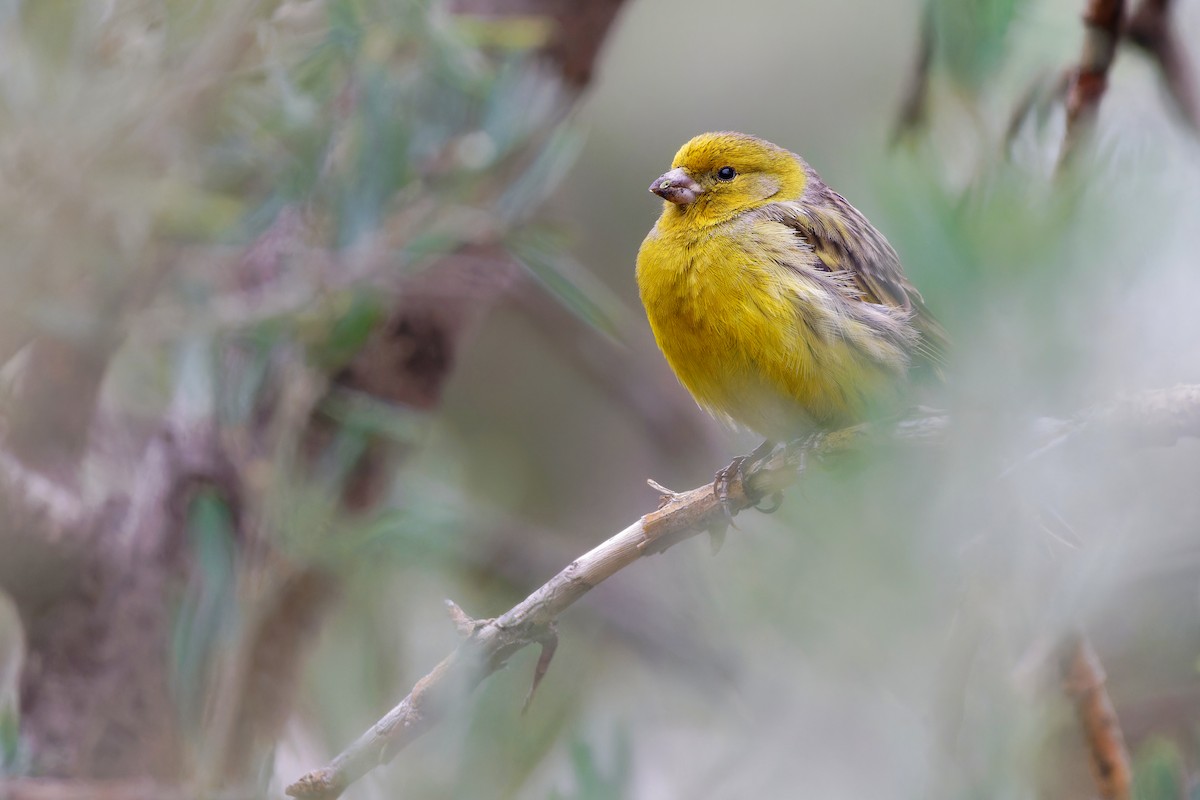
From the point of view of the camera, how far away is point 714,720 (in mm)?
3238

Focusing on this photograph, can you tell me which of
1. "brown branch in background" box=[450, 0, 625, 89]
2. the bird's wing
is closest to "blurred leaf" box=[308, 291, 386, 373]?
the bird's wing

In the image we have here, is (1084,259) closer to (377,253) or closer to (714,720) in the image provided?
(377,253)

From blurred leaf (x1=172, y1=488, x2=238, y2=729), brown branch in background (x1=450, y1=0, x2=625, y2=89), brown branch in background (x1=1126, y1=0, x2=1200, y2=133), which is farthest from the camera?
brown branch in background (x1=450, y1=0, x2=625, y2=89)

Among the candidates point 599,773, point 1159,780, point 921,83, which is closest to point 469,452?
point 921,83

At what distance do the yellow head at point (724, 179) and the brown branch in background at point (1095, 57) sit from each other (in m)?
0.84

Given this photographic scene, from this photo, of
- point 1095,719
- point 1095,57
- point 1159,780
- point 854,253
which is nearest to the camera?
point 1159,780

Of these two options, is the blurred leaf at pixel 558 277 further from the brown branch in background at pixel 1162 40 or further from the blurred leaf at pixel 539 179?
the brown branch in background at pixel 1162 40

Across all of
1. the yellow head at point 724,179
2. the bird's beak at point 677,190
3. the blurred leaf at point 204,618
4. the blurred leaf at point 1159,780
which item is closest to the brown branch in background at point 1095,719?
the blurred leaf at point 1159,780

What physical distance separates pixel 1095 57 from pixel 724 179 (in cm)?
97

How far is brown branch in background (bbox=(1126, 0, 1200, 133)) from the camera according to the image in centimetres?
250

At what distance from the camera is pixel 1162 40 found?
2.53 m

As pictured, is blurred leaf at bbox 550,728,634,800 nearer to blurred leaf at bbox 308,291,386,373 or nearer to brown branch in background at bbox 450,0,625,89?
blurred leaf at bbox 308,291,386,373

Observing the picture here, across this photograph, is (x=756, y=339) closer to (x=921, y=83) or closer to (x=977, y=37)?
(x=921, y=83)

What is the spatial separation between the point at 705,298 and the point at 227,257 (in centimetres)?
100
